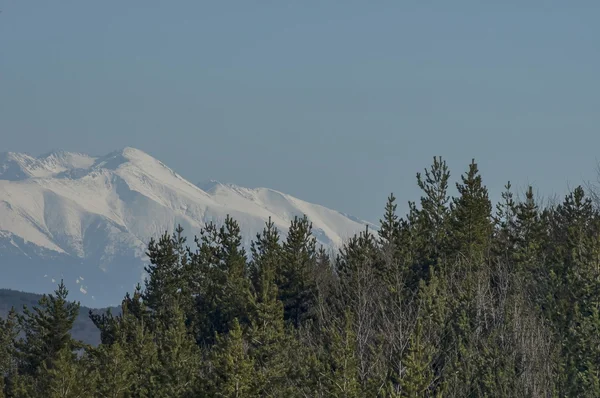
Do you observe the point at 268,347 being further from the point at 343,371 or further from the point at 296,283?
the point at 296,283

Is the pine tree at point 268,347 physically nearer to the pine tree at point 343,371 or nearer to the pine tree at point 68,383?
the pine tree at point 68,383

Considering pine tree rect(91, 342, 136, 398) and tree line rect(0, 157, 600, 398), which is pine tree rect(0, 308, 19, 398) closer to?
tree line rect(0, 157, 600, 398)

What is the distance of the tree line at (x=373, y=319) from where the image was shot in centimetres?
3775

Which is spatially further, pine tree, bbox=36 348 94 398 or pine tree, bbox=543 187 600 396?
pine tree, bbox=36 348 94 398

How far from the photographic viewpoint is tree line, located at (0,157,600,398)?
3775 cm

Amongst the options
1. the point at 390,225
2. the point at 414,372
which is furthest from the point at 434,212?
the point at 414,372

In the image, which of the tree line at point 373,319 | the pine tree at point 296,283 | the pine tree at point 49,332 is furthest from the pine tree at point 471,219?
the pine tree at point 49,332

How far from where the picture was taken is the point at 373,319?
47.7 meters

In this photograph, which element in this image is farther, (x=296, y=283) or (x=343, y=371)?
(x=296, y=283)

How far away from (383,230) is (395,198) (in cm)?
212

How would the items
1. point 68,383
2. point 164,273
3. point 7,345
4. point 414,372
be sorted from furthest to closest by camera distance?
point 7,345 → point 164,273 → point 68,383 → point 414,372

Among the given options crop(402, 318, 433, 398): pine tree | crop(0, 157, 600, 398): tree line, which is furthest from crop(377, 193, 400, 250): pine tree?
crop(402, 318, 433, 398): pine tree

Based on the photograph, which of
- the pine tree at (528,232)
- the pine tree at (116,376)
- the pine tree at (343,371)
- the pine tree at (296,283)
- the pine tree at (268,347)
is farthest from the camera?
the pine tree at (296,283)

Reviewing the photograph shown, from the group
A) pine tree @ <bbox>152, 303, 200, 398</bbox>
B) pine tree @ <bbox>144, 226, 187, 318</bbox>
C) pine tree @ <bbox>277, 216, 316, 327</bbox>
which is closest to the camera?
pine tree @ <bbox>152, 303, 200, 398</bbox>
